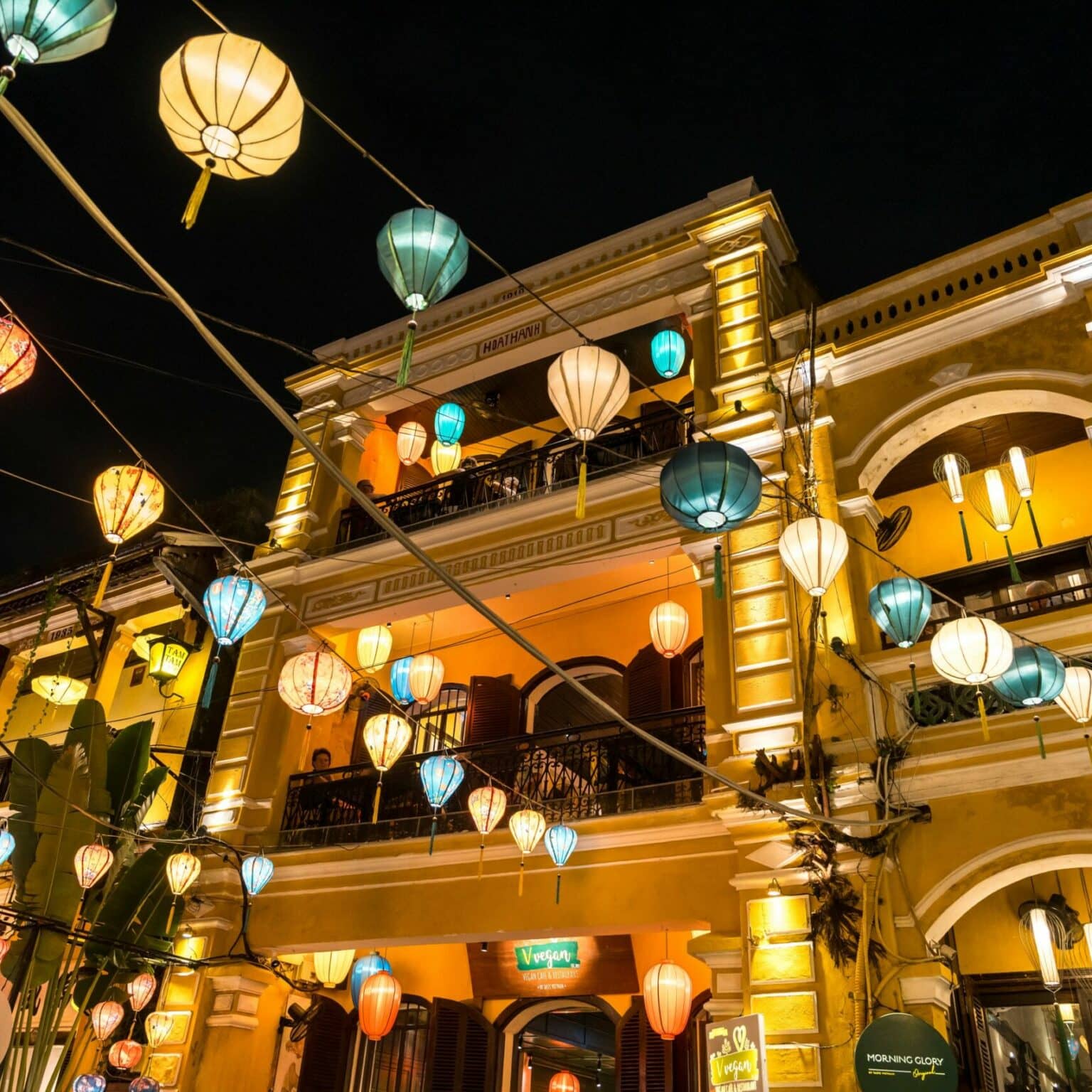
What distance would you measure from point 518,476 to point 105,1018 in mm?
6503

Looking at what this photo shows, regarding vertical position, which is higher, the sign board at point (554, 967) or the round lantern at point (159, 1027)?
the sign board at point (554, 967)

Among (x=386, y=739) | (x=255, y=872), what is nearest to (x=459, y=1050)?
(x=255, y=872)

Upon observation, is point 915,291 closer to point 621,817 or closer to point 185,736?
point 621,817

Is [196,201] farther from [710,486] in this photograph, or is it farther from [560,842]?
[560,842]

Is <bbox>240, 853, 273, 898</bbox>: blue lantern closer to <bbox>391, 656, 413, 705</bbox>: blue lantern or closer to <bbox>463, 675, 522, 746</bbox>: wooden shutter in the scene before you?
<bbox>391, 656, 413, 705</bbox>: blue lantern

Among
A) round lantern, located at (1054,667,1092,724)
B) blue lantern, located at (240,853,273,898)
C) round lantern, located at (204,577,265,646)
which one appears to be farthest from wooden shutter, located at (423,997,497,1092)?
round lantern, located at (1054,667,1092,724)

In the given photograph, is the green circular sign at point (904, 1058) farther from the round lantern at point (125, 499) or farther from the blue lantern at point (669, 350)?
the blue lantern at point (669, 350)

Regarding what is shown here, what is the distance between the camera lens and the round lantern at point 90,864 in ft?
27.0

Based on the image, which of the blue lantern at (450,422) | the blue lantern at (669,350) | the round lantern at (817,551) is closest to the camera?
the round lantern at (817,551)

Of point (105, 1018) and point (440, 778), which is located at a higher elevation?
point (440, 778)

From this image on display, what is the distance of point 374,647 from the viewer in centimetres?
980

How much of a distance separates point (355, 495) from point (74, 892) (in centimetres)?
700

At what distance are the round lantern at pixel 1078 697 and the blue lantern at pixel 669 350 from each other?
176 inches

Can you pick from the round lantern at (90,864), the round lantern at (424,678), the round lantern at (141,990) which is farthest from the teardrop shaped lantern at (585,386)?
the round lantern at (141,990)
